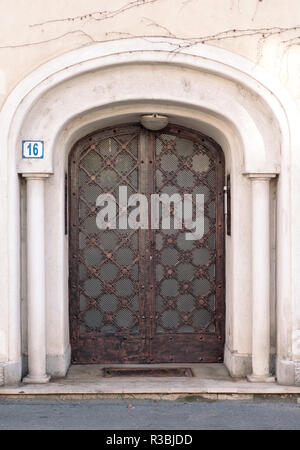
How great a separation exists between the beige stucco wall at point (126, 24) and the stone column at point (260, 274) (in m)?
1.21

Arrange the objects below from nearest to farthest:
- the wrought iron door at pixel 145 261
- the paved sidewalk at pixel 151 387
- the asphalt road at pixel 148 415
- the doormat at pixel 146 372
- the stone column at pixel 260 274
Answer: the asphalt road at pixel 148 415, the paved sidewalk at pixel 151 387, the stone column at pixel 260 274, the doormat at pixel 146 372, the wrought iron door at pixel 145 261

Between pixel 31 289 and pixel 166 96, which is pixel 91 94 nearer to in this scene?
pixel 166 96

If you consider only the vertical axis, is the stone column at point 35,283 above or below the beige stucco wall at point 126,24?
below

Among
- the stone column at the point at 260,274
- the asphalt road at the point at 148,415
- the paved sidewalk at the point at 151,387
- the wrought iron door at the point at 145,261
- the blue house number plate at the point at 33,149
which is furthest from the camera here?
the wrought iron door at the point at 145,261

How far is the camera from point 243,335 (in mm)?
8633

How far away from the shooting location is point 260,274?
8.38 m

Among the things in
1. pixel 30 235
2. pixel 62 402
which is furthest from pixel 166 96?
pixel 62 402

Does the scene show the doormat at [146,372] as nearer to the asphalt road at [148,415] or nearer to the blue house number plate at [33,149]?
the asphalt road at [148,415]

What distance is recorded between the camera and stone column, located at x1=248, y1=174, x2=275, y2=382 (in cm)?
836

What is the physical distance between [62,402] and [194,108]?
11.9 feet

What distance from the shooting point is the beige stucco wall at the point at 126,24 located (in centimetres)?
803
